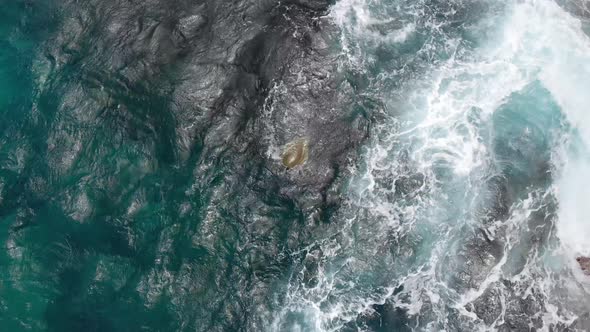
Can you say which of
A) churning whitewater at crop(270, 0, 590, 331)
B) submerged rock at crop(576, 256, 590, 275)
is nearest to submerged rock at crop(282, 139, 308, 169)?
churning whitewater at crop(270, 0, 590, 331)

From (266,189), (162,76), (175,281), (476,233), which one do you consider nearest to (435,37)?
(476,233)

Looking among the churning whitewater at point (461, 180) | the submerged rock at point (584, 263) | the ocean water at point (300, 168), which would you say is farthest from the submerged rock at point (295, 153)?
the submerged rock at point (584, 263)

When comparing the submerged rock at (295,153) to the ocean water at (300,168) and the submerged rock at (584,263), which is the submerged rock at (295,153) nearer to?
the ocean water at (300,168)

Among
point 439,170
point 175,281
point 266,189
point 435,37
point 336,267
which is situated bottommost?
point 175,281

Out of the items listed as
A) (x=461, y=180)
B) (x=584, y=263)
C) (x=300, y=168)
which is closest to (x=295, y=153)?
(x=300, y=168)

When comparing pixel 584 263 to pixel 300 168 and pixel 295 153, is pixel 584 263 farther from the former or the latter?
pixel 295 153

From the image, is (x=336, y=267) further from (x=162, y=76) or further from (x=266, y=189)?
(x=162, y=76)
